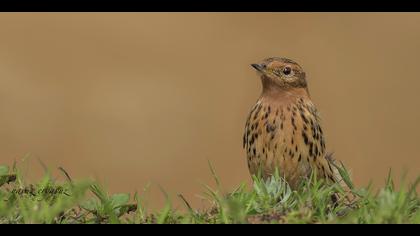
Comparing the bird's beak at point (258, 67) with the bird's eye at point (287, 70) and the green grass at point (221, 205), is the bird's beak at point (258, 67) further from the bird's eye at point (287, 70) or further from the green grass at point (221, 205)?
the green grass at point (221, 205)

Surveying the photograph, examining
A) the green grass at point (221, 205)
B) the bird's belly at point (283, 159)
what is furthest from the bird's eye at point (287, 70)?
the green grass at point (221, 205)

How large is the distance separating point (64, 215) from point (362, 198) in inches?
69.7

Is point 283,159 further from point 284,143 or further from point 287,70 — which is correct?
point 287,70

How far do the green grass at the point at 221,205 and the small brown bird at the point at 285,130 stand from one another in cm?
117

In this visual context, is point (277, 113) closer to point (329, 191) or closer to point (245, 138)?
point (245, 138)

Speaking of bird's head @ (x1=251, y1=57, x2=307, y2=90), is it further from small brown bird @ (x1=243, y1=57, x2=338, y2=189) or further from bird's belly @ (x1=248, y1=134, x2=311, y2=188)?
bird's belly @ (x1=248, y1=134, x2=311, y2=188)

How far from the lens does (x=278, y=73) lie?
670cm

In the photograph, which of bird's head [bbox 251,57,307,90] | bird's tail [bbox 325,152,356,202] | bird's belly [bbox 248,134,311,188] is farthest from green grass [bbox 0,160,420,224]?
bird's head [bbox 251,57,307,90]

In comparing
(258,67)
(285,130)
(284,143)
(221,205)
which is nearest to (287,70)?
(258,67)

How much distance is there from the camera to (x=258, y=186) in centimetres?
461

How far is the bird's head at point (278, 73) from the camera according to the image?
262 inches

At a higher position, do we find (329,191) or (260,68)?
(260,68)
